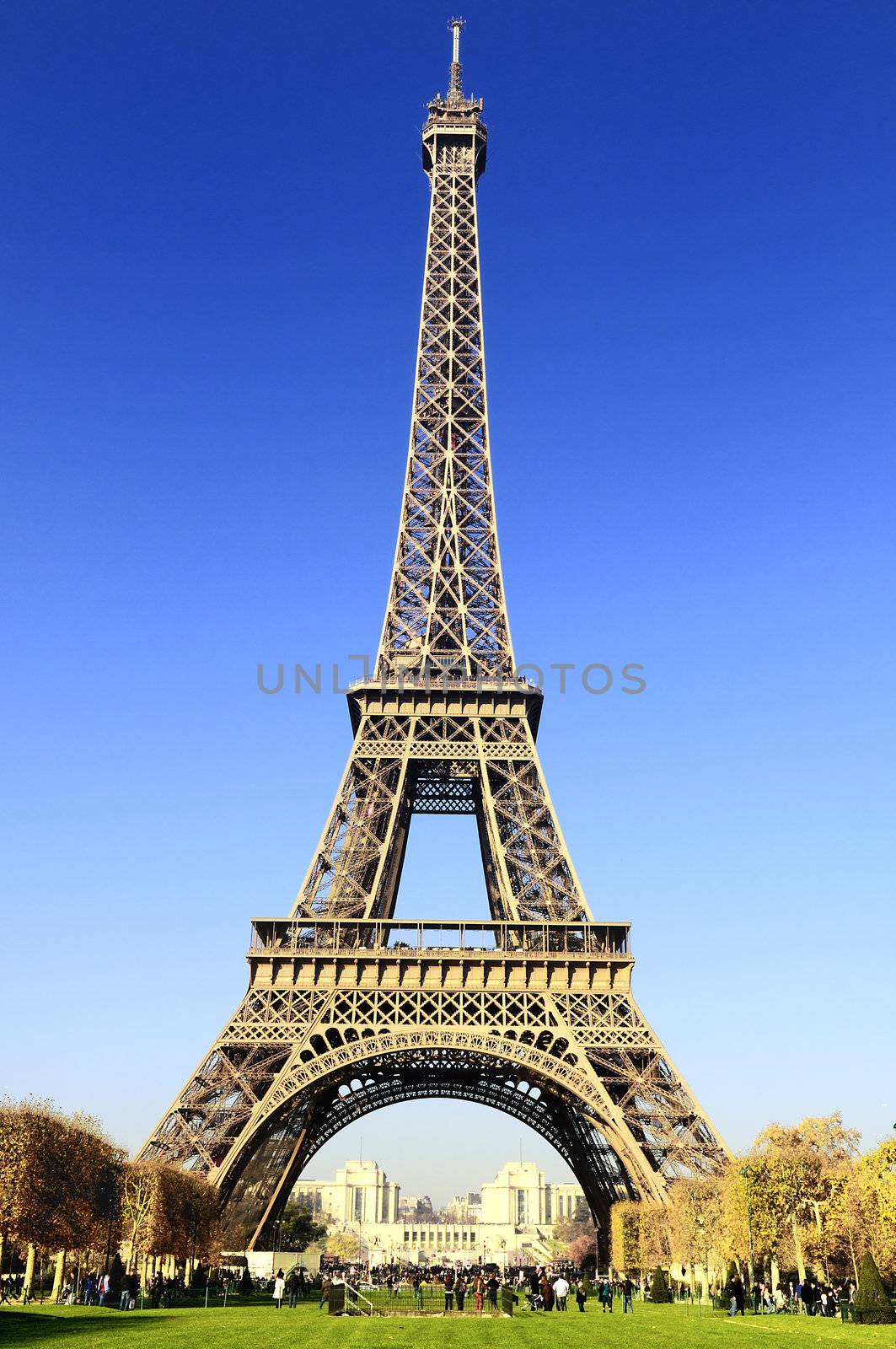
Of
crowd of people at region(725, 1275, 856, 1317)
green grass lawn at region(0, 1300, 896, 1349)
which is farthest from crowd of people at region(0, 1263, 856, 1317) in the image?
green grass lawn at region(0, 1300, 896, 1349)

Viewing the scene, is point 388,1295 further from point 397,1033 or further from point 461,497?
point 461,497

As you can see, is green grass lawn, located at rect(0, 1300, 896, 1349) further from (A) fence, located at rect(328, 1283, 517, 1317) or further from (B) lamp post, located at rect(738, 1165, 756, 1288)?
(B) lamp post, located at rect(738, 1165, 756, 1288)

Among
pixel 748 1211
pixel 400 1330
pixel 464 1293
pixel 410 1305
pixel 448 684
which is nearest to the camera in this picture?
pixel 400 1330

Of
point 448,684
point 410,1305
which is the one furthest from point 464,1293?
point 448,684

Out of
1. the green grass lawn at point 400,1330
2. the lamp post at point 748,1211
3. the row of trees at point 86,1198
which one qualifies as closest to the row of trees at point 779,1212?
the lamp post at point 748,1211

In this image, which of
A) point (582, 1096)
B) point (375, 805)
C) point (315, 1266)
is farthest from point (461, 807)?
point (315, 1266)

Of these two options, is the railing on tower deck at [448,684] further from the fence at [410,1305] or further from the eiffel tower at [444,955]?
the fence at [410,1305]

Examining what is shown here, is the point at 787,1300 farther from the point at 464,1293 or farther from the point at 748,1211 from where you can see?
the point at 464,1293
